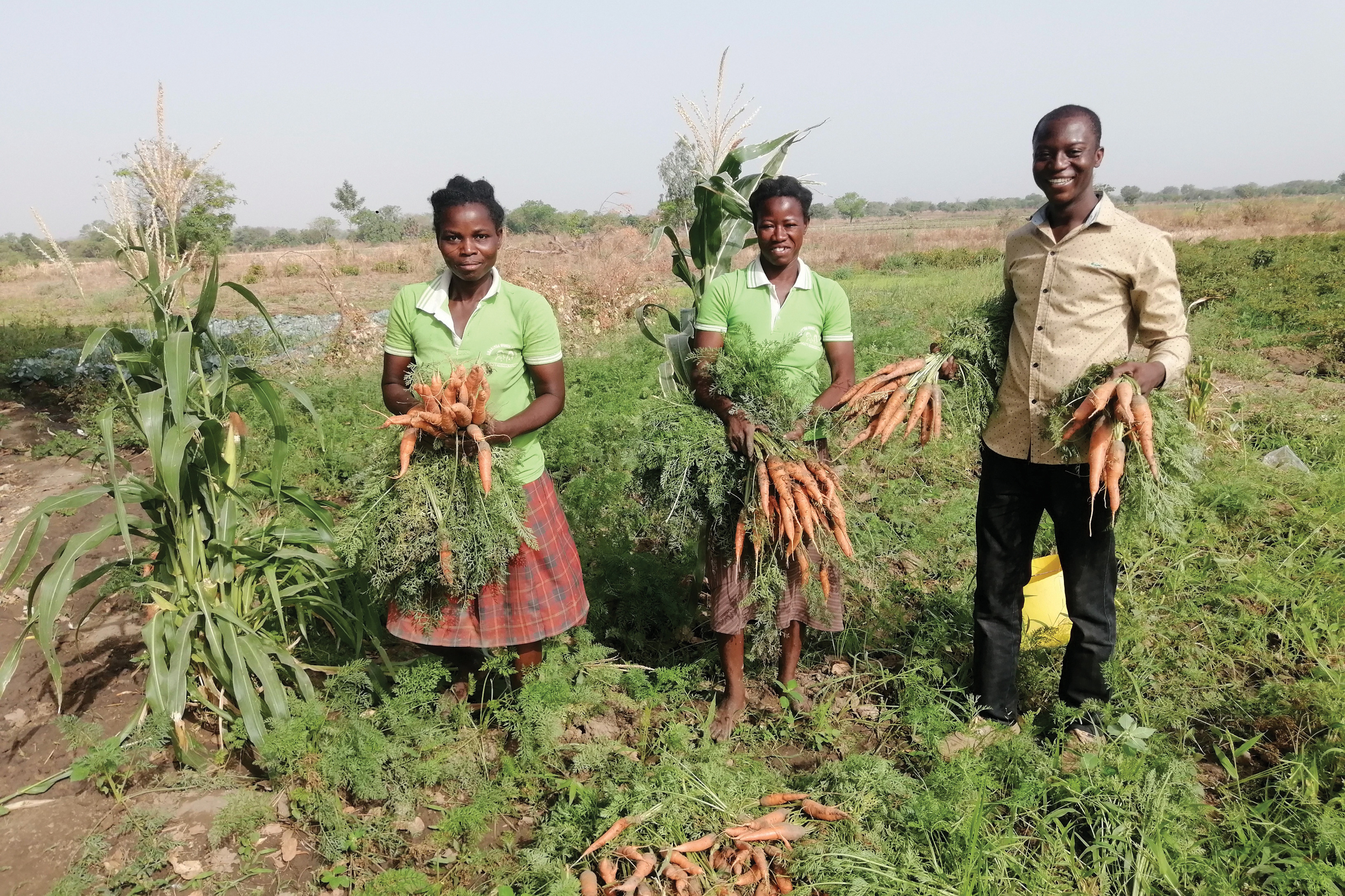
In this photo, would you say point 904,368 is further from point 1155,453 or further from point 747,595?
point 747,595

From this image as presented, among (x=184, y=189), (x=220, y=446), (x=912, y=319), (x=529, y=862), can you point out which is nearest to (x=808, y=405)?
(x=529, y=862)

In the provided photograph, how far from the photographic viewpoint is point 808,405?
2.55 metres

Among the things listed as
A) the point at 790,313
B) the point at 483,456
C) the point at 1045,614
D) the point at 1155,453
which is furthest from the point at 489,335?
the point at 1045,614

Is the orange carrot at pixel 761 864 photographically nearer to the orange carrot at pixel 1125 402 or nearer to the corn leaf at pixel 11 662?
the orange carrot at pixel 1125 402

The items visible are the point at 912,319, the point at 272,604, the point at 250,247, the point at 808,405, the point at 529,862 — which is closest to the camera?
the point at 529,862

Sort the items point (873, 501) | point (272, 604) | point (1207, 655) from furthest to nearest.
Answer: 1. point (873, 501)
2. point (1207, 655)
3. point (272, 604)

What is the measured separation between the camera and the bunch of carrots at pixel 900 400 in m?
2.49

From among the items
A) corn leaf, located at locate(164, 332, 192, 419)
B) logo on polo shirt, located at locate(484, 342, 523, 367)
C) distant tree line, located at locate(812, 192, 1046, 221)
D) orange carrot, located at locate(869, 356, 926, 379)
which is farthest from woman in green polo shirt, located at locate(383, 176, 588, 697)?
distant tree line, located at locate(812, 192, 1046, 221)

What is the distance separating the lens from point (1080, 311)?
225cm

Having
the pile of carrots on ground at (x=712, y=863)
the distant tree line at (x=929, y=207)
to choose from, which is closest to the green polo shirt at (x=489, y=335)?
the pile of carrots on ground at (x=712, y=863)

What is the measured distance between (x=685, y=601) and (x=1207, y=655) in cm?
217

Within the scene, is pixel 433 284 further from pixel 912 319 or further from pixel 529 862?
pixel 912 319

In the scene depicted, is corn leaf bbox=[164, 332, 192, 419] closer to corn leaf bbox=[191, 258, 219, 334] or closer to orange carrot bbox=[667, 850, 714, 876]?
corn leaf bbox=[191, 258, 219, 334]

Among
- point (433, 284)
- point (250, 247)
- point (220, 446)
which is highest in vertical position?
point (250, 247)
